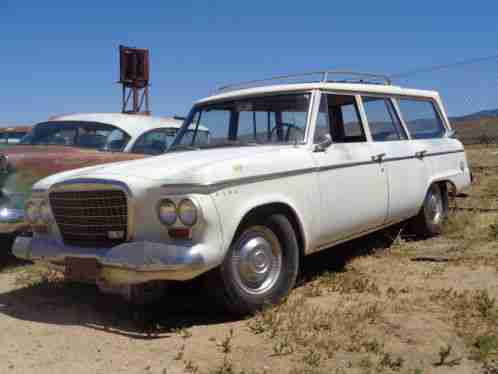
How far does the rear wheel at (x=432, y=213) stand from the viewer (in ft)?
21.0

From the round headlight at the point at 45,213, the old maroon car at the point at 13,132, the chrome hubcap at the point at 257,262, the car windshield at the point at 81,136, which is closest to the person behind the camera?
the chrome hubcap at the point at 257,262

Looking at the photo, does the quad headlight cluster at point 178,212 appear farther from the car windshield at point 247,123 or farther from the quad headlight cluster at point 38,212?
the car windshield at point 247,123

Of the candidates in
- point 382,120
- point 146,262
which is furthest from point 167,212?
point 382,120

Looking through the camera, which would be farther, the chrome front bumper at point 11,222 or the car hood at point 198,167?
the chrome front bumper at point 11,222

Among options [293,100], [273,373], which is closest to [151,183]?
[273,373]

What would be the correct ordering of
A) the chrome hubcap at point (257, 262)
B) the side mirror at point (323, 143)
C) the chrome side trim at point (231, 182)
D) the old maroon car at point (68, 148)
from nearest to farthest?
1. the chrome side trim at point (231, 182)
2. the chrome hubcap at point (257, 262)
3. the side mirror at point (323, 143)
4. the old maroon car at point (68, 148)

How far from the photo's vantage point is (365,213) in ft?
16.6

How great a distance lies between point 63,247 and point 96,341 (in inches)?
31.5

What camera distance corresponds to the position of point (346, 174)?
484 cm

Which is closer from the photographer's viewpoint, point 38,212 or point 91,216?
point 91,216

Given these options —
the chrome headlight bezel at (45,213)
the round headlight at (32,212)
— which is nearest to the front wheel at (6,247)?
the round headlight at (32,212)

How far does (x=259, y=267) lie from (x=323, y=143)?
1233 millimetres

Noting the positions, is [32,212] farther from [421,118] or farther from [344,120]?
[421,118]

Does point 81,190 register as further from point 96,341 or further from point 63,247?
point 96,341
